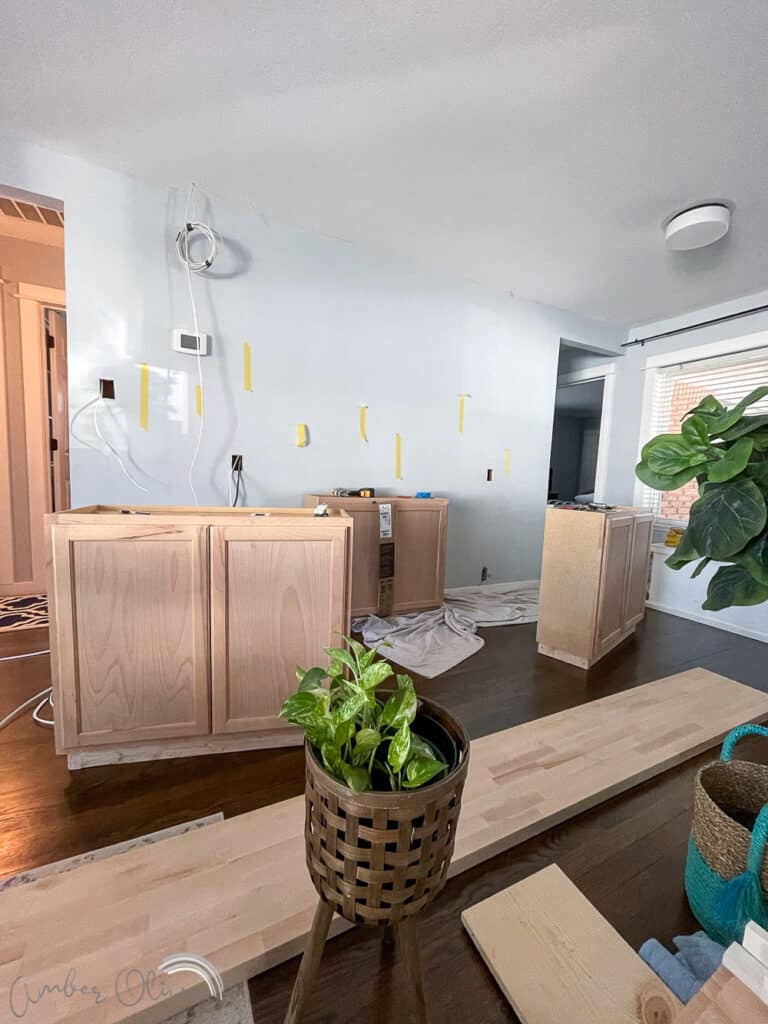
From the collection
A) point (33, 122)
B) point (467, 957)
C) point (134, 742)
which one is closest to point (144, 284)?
point (33, 122)

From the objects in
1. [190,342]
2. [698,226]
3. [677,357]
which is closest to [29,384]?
[190,342]

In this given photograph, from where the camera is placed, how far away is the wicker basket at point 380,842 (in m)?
0.52

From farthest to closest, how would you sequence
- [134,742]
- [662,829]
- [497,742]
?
[497,742] < [134,742] < [662,829]

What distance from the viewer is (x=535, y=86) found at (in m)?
1.70

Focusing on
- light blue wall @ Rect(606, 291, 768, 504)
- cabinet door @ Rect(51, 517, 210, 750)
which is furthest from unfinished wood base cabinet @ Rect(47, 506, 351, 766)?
light blue wall @ Rect(606, 291, 768, 504)

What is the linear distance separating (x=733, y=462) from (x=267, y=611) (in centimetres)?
139

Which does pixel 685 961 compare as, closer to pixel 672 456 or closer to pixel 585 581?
pixel 672 456

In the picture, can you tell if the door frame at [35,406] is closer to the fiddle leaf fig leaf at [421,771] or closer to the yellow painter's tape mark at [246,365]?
the yellow painter's tape mark at [246,365]

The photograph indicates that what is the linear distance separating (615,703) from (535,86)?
2.64 metres

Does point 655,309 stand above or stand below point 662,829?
above

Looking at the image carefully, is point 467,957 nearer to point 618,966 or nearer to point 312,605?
point 618,966

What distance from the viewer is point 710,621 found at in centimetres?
337

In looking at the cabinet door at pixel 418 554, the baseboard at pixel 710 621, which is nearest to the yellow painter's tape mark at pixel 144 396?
the cabinet door at pixel 418 554

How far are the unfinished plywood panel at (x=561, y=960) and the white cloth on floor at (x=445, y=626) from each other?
4.05ft
